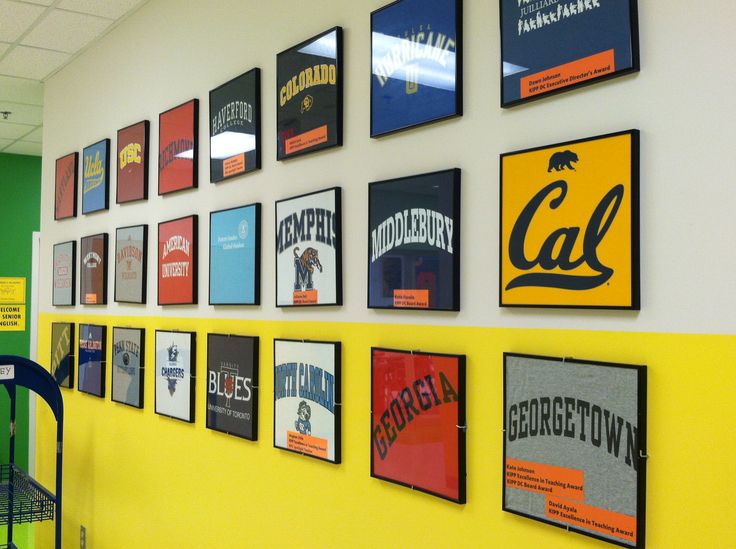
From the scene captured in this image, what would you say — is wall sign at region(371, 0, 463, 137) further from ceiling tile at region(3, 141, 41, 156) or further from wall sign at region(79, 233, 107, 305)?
ceiling tile at region(3, 141, 41, 156)

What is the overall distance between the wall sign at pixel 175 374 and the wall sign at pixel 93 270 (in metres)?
0.79

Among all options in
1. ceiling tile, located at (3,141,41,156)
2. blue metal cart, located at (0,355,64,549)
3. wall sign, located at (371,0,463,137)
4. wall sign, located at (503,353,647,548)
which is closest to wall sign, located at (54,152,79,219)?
blue metal cart, located at (0,355,64,549)

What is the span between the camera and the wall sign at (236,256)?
112 inches

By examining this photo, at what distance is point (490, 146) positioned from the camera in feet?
6.28

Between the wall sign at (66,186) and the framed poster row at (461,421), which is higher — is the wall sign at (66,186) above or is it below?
above

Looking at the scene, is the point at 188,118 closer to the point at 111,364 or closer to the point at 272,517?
the point at 111,364

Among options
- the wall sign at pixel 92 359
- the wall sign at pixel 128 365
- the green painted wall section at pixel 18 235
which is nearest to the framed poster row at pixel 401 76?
the wall sign at pixel 128 365

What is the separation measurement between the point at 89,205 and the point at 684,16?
3.58 metres

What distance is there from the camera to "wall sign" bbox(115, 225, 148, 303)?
11.9 ft

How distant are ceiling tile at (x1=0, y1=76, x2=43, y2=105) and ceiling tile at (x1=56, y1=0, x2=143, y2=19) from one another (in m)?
1.45

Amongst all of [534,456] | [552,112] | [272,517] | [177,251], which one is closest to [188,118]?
[177,251]

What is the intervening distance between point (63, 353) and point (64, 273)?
51 centimetres

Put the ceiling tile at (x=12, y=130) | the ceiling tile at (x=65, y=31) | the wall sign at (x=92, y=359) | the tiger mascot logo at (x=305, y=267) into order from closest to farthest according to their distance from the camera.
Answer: the tiger mascot logo at (x=305, y=267) → the ceiling tile at (x=65, y=31) → the wall sign at (x=92, y=359) → the ceiling tile at (x=12, y=130)

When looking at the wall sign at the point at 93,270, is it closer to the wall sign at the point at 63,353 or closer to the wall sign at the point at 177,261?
the wall sign at the point at 63,353
